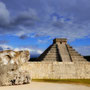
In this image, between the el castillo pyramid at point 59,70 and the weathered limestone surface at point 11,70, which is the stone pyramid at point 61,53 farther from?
the weathered limestone surface at point 11,70

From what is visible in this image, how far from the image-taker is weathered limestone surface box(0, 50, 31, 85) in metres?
12.6

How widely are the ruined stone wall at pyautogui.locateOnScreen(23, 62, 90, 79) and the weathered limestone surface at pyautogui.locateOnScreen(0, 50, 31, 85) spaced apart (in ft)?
15.0

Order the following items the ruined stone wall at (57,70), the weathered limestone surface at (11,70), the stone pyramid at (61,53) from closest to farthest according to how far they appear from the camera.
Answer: the weathered limestone surface at (11,70)
the ruined stone wall at (57,70)
the stone pyramid at (61,53)

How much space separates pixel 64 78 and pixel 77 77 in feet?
6.09

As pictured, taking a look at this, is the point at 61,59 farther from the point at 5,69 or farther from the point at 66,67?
the point at 5,69

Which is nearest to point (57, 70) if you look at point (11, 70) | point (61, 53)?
point (11, 70)

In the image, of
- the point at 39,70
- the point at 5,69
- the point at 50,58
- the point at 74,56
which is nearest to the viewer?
the point at 5,69

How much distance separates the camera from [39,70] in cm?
1823

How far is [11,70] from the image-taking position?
13125 millimetres

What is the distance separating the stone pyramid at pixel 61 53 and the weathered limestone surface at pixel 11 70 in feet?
35.1

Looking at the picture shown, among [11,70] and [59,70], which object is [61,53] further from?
[11,70]

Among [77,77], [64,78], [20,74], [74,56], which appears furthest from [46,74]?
[74,56]

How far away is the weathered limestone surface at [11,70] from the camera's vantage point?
1263cm

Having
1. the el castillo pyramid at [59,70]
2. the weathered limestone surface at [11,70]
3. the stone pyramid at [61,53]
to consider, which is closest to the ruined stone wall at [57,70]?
the el castillo pyramid at [59,70]
